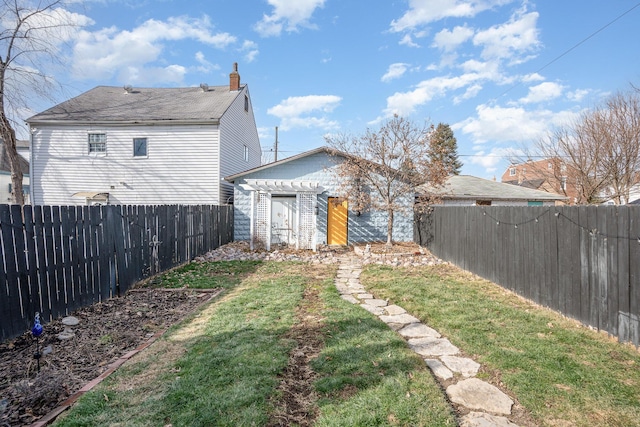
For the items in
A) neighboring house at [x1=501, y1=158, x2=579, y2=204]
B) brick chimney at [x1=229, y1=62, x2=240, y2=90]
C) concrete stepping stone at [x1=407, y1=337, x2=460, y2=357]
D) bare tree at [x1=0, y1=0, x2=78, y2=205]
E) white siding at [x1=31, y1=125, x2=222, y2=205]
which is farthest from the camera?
brick chimney at [x1=229, y1=62, x2=240, y2=90]

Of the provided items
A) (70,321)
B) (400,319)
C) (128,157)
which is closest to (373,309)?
(400,319)

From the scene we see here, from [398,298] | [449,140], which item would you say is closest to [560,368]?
[398,298]

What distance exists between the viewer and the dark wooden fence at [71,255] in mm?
3812

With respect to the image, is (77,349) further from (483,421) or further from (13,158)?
(13,158)

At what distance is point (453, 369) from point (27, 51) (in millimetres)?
16414

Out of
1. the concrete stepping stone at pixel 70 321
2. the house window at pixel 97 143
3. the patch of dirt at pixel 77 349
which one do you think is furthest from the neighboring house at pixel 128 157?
the concrete stepping stone at pixel 70 321

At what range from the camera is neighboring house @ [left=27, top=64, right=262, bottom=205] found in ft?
46.2

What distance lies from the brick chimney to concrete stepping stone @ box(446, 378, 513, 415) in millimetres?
17169

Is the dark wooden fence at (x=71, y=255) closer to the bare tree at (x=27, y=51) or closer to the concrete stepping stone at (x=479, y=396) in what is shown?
the concrete stepping stone at (x=479, y=396)

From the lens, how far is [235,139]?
16.1m

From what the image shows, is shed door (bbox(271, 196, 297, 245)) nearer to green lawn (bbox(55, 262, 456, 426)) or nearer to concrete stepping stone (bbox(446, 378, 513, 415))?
green lawn (bbox(55, 262, 456, 426))

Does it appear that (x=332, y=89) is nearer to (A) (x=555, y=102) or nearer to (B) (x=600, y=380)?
(A) (x=555, y=102)

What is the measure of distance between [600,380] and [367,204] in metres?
9.40

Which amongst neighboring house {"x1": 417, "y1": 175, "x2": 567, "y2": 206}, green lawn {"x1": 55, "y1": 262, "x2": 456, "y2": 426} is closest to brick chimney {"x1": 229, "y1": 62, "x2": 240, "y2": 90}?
neighboring house {"x1": 417, "y1": 175, "x2": 567, "y2": 206}
